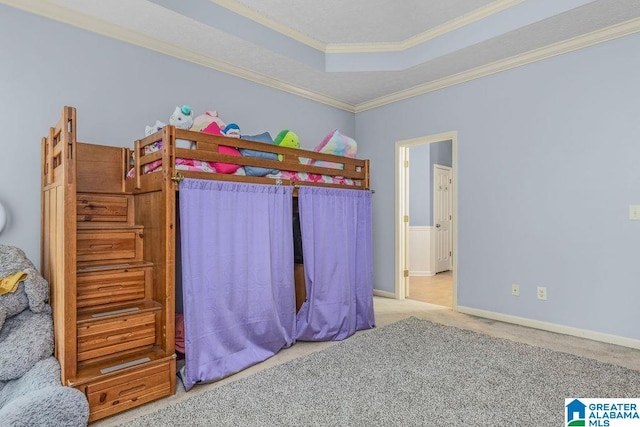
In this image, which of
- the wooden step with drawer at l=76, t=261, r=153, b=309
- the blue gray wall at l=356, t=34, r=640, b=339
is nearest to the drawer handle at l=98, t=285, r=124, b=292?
the wooden step with drawer at l=76, t=261, r=153, b=309

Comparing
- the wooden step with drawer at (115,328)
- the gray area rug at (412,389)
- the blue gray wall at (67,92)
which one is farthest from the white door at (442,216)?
the wooden step with drawer at (115,328)

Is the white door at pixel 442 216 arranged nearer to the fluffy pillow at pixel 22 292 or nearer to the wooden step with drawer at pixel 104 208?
the wooden step with drawer at pixel 104 208

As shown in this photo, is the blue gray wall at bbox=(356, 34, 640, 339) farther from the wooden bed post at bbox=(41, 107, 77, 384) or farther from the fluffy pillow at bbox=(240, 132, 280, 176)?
the wooden bed post at bbox=(41, 107, 77, 384)

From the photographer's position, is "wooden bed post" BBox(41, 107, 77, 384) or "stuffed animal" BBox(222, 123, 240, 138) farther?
"stuffed animal" BBox(222, 123, 240, 138)

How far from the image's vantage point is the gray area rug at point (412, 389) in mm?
1842

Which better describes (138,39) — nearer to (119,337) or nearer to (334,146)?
(334,146)

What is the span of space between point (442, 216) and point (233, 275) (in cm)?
525

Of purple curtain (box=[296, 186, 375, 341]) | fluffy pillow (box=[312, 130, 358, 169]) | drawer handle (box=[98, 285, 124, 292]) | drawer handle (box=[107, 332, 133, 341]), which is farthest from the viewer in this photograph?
fluffy pillow (box=[312, 130, 358, 169])

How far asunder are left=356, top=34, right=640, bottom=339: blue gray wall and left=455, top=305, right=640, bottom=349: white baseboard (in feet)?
0.14

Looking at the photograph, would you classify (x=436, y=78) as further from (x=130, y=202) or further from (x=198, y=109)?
(x=130, y=202)

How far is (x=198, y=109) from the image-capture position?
3373mm

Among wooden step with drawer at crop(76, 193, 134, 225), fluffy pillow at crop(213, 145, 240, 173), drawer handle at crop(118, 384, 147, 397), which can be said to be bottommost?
drawer handle at crop(118, 384, 147, 397)

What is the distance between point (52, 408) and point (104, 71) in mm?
2395

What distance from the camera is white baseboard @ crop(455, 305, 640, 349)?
289 cm
